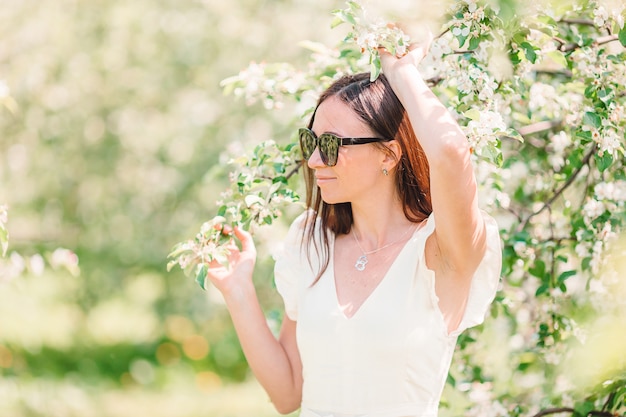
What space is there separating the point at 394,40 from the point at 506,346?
6.32ft

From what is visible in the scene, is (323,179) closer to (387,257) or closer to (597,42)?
(387,257)

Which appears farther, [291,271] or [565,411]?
[565,411]

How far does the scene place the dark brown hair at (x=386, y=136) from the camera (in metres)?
2.03

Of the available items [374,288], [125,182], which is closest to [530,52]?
[374,288]

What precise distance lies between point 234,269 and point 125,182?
14.7 feet

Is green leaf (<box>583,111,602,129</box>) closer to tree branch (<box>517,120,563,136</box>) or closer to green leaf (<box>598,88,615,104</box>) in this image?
green leaf (<box>598,88,615,104</box>)

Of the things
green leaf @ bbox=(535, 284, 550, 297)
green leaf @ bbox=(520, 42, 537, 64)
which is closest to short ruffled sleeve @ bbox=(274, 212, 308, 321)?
green leaf @ bbox=(520, 42, 537, 64)

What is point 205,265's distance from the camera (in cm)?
217

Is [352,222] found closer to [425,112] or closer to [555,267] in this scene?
[425,112]

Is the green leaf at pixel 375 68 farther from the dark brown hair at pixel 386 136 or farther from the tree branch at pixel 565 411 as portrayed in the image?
the tree branch at pixel 565 411

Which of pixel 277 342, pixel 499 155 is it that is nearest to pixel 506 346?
pixel 277 342

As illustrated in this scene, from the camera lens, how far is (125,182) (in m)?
6.61

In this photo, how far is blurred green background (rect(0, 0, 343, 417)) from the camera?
232 inches

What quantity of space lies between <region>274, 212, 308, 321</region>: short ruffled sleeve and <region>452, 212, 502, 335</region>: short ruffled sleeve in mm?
485
